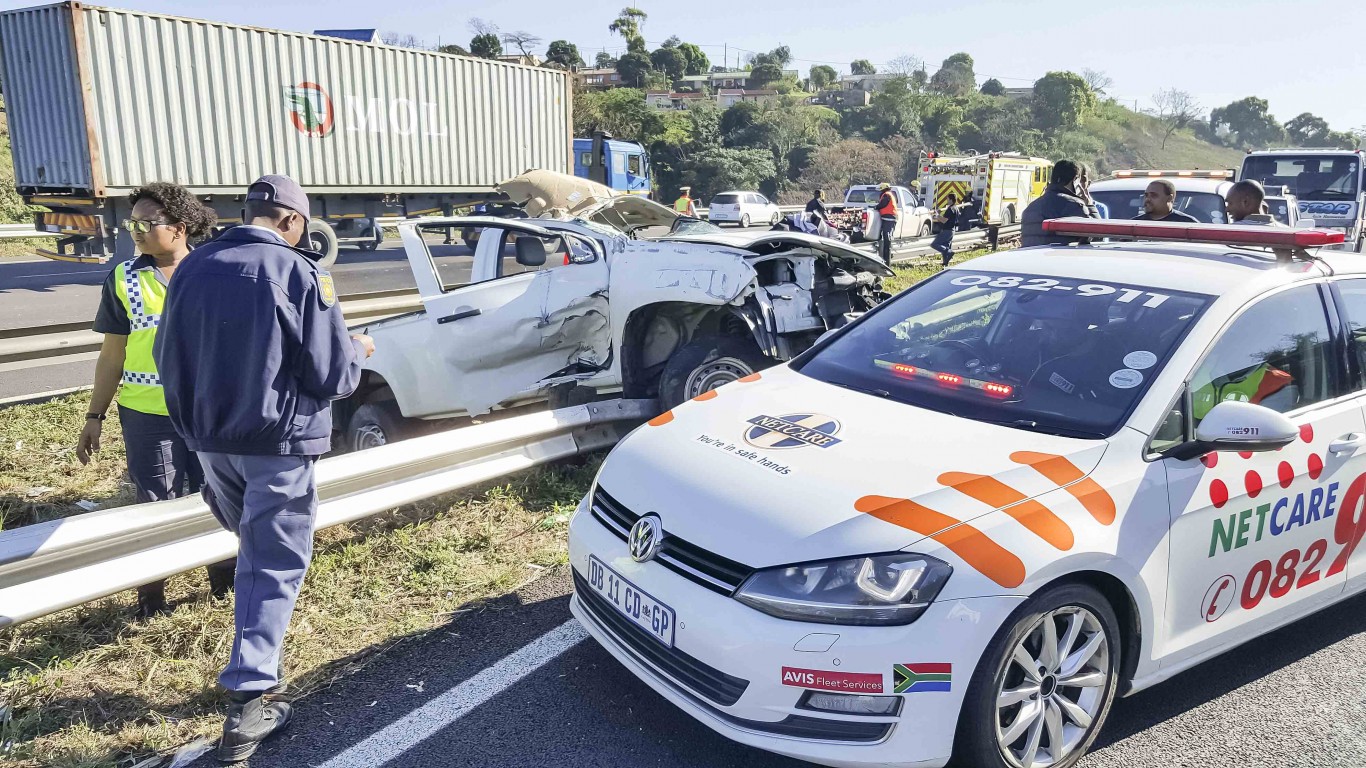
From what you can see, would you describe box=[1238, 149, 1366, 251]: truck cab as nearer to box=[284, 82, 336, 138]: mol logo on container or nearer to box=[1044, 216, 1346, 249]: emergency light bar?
box=[1044, 216, 1346, 249]: emergency light bar

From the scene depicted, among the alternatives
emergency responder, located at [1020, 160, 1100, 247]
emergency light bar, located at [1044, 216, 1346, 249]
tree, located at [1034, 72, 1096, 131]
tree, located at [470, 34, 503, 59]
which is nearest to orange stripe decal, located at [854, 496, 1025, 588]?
emergency light bar, located at [1044, 216, 1346, 249]

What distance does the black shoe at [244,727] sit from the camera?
113 inches

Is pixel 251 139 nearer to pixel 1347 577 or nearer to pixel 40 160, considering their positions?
pixel 40 160

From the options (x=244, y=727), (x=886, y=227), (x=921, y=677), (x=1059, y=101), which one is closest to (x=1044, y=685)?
(x=921, y=677)

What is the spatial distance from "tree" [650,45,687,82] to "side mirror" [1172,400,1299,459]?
98727 mm

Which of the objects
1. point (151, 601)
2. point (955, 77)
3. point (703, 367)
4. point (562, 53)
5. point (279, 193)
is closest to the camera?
point (279, 193)

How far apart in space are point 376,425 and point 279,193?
3075 millimetres

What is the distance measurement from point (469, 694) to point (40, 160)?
16.3m

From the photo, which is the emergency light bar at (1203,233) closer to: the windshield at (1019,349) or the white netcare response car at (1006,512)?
the white netcare response car at (1006,512)

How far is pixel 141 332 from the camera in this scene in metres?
3.75

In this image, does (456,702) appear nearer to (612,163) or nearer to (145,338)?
(145,338)

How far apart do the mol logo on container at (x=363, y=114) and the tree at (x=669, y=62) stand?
80.3 metres

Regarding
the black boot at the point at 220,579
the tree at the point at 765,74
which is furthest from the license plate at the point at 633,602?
the tree at the point at 765,74

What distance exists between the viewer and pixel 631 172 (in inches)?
1141
